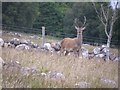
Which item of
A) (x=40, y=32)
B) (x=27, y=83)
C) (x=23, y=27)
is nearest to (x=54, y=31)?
(x=40, y=32)

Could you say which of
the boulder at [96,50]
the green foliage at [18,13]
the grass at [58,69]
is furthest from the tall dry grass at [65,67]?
the green foliage at [18,13]

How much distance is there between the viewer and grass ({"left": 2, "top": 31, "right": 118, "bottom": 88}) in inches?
77.6

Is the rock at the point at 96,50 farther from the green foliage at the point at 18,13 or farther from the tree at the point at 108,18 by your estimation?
the green foliage at the point at 18,13

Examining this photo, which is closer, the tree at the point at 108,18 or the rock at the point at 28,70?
the rock at the point at 28,70

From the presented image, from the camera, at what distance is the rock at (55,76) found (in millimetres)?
2054

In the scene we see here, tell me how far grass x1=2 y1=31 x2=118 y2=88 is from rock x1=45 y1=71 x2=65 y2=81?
0.03m

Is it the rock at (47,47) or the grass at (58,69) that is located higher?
the rock at (47,47)

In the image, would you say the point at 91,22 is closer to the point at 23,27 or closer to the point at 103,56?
the point at 103,56

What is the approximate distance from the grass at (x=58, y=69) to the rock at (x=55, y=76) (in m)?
0.03

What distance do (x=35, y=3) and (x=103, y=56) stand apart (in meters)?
0.83

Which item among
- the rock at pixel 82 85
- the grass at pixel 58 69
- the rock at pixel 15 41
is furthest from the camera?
the rock at pixel 15 41

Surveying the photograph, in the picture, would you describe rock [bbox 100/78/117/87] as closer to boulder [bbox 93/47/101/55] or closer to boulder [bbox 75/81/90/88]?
boulder [bbox 75/81/90/88]

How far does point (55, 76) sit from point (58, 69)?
0.30 feet

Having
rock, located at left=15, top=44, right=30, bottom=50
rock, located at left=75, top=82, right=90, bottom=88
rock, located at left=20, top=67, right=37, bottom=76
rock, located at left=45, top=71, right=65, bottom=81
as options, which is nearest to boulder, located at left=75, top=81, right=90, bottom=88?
rock, located at left=75, top=82, right=90, bottom=88
